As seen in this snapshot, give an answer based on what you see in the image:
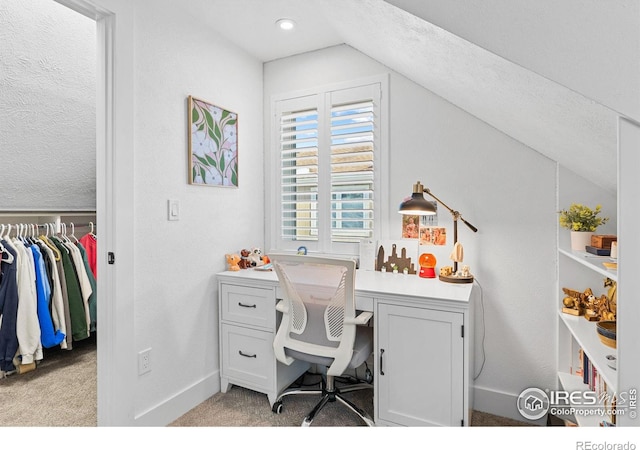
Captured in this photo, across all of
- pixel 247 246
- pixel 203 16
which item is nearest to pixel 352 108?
pixel 203 16

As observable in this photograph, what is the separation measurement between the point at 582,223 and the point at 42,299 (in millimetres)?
3547

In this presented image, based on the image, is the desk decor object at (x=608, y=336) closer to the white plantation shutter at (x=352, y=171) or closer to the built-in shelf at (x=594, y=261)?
the built-in shelf at (x=594, y=261)

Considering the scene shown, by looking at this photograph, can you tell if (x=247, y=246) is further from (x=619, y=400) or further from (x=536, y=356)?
(x=619, y=400)

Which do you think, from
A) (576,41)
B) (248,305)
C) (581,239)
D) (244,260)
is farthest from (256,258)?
(576,41)

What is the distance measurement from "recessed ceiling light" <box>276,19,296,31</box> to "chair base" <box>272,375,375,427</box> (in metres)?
2.27

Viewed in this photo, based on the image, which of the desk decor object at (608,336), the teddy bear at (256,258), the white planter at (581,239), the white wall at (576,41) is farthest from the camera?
the teddy bear at (256,258)

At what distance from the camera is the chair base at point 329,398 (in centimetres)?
201

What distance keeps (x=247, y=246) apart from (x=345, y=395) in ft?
4.21

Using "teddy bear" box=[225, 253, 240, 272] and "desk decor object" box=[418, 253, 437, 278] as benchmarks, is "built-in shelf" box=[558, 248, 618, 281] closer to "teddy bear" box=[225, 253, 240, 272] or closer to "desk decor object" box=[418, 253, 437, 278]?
"desk decor object" box=[418, 253, 437, 278]

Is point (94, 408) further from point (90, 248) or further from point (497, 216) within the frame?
point (497, 216)

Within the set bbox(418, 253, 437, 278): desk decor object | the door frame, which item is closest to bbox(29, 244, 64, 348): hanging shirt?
the door frame

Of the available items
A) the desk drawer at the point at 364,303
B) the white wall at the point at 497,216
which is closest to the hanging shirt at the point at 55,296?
the desk drawer at the point at 364,303

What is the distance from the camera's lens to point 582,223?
1.78 metres

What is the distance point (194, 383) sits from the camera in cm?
226
